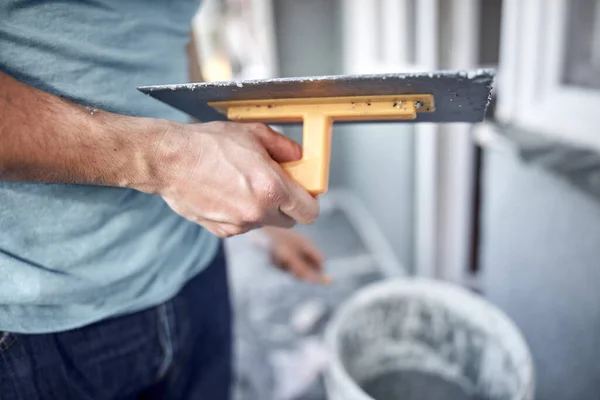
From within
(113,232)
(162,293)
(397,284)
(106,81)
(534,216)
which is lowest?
(397,284)

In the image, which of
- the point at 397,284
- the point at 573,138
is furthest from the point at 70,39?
the point at 573,138

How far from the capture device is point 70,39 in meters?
0.61

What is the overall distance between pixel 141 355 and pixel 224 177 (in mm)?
432

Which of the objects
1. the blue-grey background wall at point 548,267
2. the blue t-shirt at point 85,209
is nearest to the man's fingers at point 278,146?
the blue t-shirt at point 85,209

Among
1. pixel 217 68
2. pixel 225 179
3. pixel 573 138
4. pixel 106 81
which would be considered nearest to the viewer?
pixel 225 179

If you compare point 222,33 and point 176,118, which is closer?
point 176,118

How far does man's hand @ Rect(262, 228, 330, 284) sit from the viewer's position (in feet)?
3.50

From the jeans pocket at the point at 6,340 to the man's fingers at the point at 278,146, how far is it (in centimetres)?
45

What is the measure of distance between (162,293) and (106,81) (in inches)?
14.6

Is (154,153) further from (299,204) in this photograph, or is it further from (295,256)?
(295,256)

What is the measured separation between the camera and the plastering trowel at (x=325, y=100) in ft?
1.56

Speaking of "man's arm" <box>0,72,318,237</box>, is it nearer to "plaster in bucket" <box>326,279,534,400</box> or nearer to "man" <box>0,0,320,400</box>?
"man" <box>0,0,320,400</box>

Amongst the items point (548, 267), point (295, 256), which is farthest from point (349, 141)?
point (295, 256)

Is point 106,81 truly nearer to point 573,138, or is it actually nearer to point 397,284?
point 397,284
